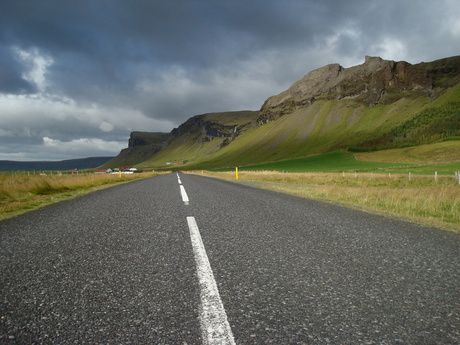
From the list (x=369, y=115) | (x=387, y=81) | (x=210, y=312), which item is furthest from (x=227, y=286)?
(x=387, y=81)

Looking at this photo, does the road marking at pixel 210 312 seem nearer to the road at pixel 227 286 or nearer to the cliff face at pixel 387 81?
the road at pixel 227 286

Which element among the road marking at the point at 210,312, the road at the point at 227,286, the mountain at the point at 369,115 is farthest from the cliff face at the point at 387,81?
the road marking at the point at 210,312

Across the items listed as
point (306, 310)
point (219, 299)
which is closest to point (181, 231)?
point (219, 299)

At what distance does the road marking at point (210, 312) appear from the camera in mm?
1985

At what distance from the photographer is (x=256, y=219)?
6590mm

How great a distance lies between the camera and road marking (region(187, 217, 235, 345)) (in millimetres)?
1985

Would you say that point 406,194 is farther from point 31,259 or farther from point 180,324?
point 31,259

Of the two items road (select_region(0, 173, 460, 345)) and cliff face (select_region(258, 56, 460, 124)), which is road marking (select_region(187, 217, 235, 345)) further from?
cliff face (select_region(258, 56, 460, 124))

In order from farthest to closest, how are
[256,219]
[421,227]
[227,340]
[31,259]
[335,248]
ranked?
[256,219]
[421,227]
[335,248]
[31,259]
[227,340]

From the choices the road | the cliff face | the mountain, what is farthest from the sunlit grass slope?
the road

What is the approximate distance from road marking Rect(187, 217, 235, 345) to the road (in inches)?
0.4

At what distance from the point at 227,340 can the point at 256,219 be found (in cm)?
469

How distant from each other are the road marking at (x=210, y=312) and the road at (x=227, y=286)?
11mm

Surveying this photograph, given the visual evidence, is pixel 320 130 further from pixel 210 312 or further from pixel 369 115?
pixel 210 312
